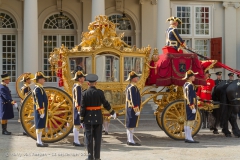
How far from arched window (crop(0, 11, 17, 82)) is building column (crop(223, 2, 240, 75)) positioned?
9.29m

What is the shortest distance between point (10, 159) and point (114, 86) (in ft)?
11.0

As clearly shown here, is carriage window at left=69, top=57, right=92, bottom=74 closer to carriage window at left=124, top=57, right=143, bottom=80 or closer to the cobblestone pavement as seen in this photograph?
carriage window at left=124, top=57, right=143, bottom=80

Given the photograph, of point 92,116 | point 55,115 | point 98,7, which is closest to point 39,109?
point 55,115

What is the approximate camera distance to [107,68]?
455 inches

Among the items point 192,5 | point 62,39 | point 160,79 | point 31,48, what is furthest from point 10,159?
point 192,5

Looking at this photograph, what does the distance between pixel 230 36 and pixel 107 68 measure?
462 inches

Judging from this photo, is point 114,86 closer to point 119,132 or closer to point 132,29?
point 119,132

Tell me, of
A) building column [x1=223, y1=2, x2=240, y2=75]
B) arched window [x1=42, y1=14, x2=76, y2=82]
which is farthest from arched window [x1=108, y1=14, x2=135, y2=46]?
building column [x1=223, y1=2, x2=240, y2=75]

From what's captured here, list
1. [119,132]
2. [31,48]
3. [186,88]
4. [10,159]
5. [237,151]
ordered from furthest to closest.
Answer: [31,48] < [119,132] < [186,88] < [237,151] < [10,159]

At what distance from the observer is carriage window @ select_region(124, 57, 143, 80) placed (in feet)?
38.1

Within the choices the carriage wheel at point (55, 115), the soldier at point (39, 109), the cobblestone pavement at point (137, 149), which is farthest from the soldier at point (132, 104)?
the soldier at point (39, 109)

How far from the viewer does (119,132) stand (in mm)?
13562

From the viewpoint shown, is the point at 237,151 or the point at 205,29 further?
the point at 205,29

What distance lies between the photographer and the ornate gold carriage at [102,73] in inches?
442
